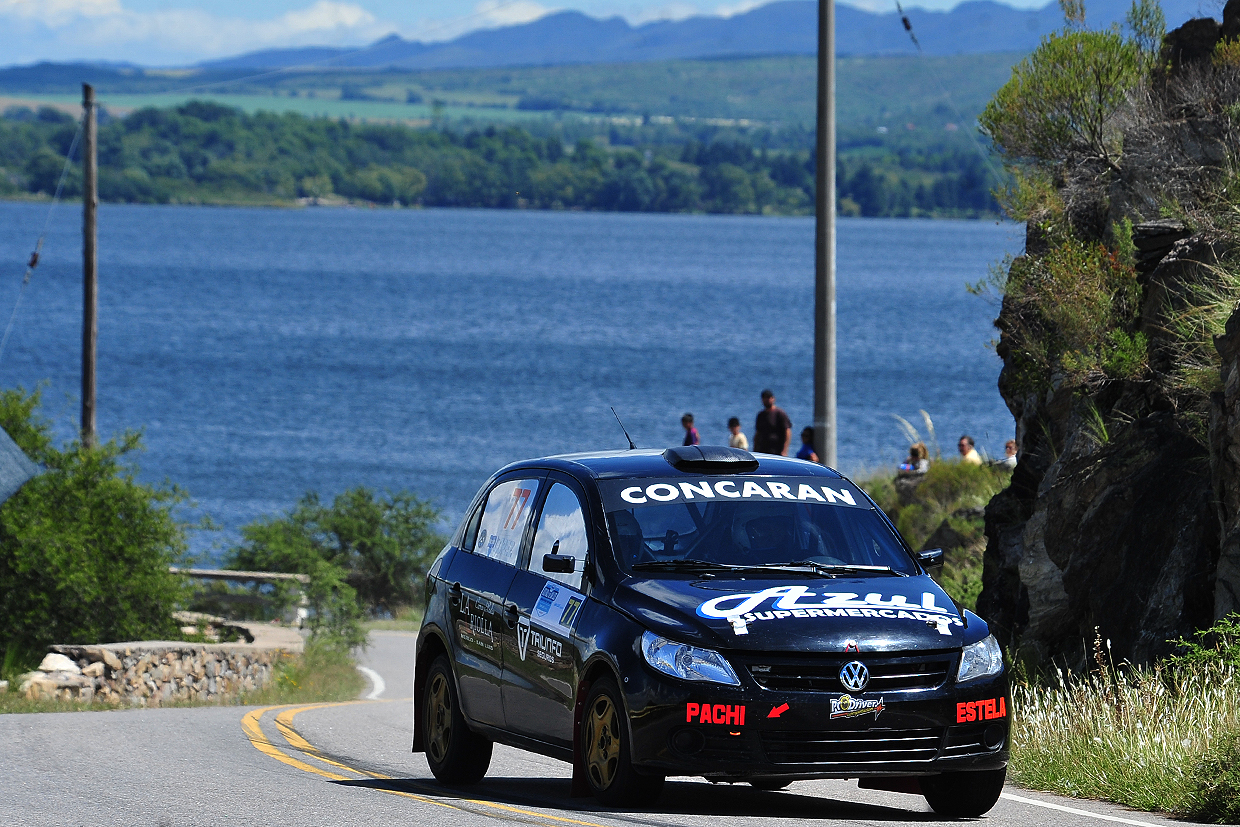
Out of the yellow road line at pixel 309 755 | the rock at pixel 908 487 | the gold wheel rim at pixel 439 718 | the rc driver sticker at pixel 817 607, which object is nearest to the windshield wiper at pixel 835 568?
the rc driver sticker at pixel 817 607

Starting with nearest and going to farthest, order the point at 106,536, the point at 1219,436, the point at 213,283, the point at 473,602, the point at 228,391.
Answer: the point at 473,602
the point at 1219,436
the point at 106,536
the point at 228,391
the point at 213,283

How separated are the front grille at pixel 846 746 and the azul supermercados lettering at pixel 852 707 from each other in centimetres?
8

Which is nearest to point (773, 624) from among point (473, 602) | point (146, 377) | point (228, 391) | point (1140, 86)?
point (473, 602)

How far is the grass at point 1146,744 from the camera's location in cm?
831

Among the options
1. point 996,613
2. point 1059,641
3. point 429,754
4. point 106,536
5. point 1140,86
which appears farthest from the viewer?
point 106,536

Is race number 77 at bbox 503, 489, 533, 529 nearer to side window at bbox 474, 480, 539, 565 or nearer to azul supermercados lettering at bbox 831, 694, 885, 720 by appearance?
side window at bbox 474, 480, 539, 565

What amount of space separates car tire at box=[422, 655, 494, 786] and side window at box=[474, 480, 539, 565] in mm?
788

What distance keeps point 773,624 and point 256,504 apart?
51463 millimetres

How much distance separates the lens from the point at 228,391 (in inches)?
3334

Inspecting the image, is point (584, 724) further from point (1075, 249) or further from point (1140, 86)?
point (1140, 86)

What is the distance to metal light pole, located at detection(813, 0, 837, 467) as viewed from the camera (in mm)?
15633

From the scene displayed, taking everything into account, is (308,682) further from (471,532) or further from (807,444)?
(471,532)

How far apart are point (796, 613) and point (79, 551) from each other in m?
18.1

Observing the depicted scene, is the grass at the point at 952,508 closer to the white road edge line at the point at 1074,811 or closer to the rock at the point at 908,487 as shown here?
the rock at the point at 908,487
